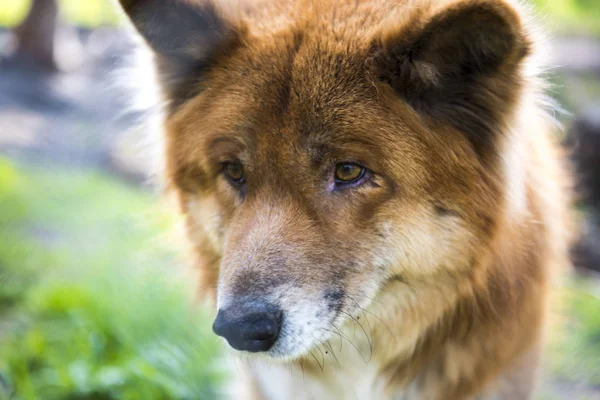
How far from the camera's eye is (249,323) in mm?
2443

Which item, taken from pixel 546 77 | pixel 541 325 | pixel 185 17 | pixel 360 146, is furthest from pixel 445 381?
pixel 185 17

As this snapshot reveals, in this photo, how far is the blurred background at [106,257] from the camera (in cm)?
385

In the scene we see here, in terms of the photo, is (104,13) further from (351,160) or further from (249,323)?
(249,323)

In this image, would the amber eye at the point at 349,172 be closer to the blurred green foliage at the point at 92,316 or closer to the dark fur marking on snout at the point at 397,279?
the dark fur marking on snout at the point at 397,279

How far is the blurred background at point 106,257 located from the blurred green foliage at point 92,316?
0.03 feet

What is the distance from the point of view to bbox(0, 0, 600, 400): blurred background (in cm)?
385

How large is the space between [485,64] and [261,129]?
2.98ft

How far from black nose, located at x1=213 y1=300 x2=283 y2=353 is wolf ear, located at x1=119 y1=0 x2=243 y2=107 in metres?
1.14

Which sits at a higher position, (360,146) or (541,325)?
(360,146)

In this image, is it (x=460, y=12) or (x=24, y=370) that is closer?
(x=460, y=12)

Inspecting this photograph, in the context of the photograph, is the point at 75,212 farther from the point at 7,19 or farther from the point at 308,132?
Result: the point at 7,19

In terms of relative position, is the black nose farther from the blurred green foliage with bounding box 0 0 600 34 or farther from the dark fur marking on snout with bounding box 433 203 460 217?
the blurred green foliage with bounding box 0 0 600 34

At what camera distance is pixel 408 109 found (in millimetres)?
2650

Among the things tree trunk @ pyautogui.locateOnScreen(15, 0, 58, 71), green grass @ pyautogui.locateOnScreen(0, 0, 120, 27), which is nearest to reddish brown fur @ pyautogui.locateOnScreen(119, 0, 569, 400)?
tree trunk @ pyautogui.locateOnScreen(15, 0, 58, 71)
